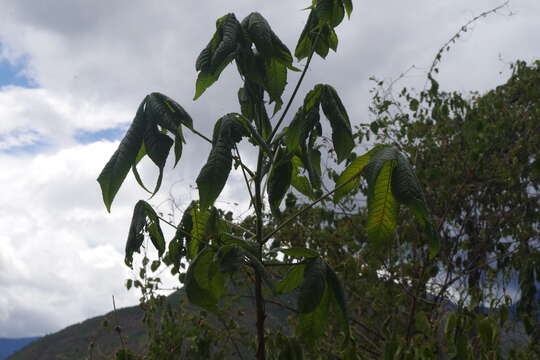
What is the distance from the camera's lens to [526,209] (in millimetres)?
4555

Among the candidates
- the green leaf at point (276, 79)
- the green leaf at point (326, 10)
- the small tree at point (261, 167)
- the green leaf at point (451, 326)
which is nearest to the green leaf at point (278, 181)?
the small tree at point (261, 167)

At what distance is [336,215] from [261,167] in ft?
11.9

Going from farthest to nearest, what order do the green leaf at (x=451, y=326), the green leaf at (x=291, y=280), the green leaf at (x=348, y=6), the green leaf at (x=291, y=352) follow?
the green leaf at (x=451, y=326) → the green leaf at (x=291, y=352) → the green leaf at (x=348, y=6) → the green leaf at (x=291, y=280)

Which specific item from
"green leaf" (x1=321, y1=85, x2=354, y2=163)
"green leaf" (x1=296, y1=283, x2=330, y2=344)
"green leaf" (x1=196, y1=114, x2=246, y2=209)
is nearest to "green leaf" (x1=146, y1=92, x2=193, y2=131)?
"green leaf" (x1=196, y1=114, x2=246, y2=209)

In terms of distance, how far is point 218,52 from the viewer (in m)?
1.25

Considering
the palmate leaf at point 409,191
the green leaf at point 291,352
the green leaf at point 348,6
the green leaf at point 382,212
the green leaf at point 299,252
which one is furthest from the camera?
the green leaf at point 291,352

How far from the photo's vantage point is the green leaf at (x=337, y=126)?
1.35 m

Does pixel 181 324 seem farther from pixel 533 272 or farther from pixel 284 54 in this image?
pixel 284 54

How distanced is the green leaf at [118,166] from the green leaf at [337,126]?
49cm

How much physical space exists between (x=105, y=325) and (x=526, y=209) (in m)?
3.60

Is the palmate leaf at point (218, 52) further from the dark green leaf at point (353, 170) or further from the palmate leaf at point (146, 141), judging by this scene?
the dark green leaf at point (353, 170)

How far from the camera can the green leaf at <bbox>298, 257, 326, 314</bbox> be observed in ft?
3.85

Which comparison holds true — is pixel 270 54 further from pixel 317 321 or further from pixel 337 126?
pixel 317 321

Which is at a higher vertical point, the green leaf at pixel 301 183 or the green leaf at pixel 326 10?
the green leaf at pixel 326 10
